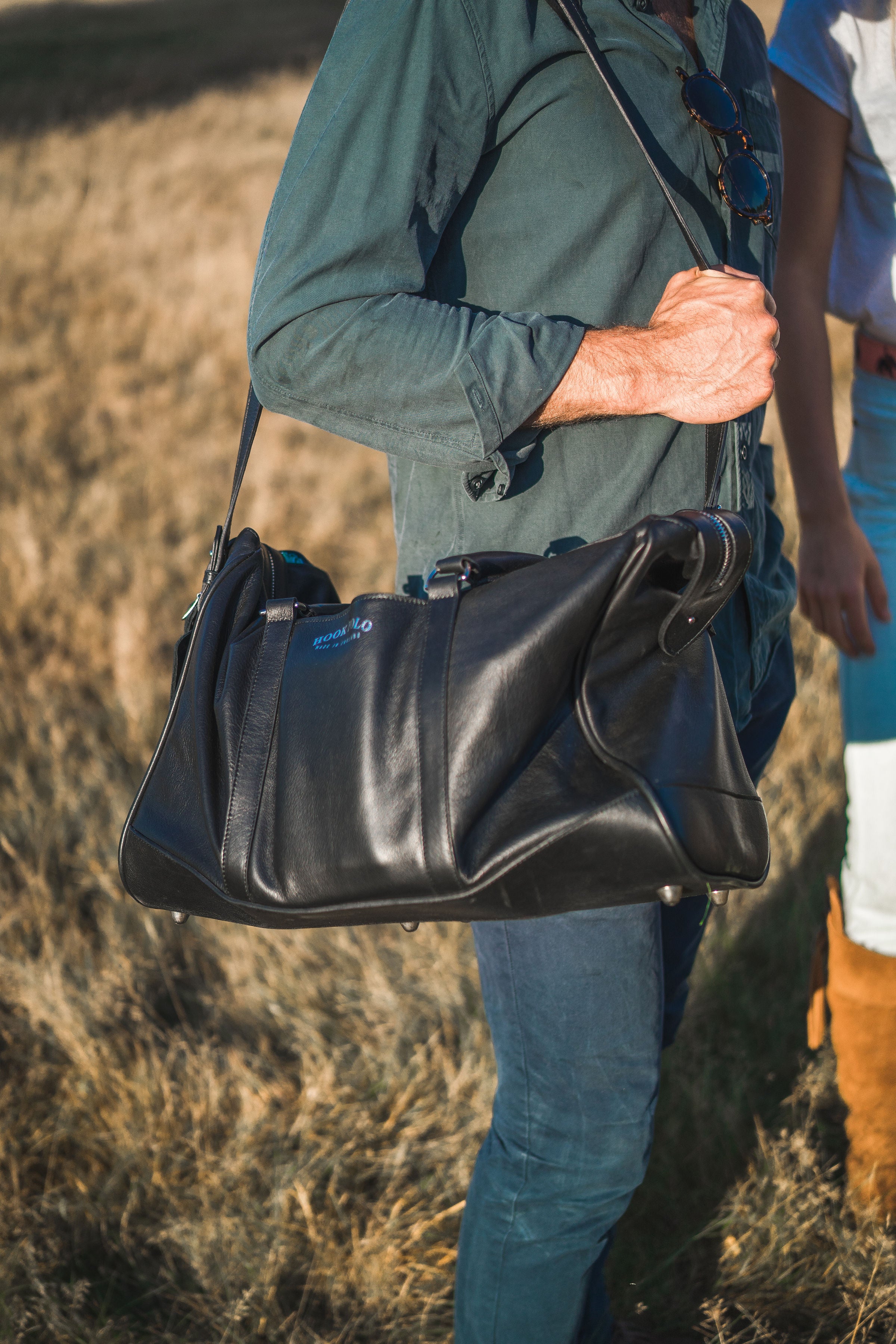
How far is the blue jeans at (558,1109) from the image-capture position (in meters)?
1.23

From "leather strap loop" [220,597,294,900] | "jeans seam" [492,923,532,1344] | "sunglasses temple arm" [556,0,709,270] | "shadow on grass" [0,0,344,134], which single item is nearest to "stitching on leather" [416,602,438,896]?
"leather strap loop" [220,597,294,900]

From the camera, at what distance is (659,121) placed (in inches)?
46.4

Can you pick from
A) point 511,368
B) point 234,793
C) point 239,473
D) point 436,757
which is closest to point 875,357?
point 511,368

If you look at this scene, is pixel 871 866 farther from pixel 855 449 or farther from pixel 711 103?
pixel 711 103

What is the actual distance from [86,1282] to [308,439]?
518cm

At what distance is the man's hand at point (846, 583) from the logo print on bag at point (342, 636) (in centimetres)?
97

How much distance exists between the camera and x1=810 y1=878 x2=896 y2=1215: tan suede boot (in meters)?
1.84

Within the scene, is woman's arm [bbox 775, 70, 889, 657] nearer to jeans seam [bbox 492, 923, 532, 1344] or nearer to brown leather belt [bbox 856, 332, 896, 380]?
brown leather belt [bbox 856, 332, 896, 380]

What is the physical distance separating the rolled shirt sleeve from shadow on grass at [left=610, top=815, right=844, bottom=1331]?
4.48ft

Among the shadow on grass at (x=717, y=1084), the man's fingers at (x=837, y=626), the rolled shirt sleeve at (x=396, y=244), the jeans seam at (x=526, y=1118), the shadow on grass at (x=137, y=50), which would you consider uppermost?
the shadow on grass at (x=137, y=50)

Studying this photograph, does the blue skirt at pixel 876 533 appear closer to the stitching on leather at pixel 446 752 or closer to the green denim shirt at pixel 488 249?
the green denim shirt at pixel 488 249

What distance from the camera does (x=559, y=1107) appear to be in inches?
49.8

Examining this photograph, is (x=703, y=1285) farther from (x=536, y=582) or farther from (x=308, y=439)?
(x=308, y=439)

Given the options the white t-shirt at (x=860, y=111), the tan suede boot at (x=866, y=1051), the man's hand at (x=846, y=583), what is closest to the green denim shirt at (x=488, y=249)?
the white t-shirt at (x=860, y=111)
